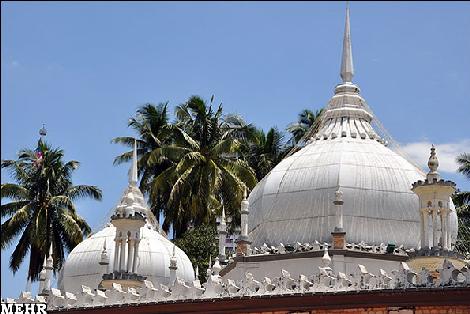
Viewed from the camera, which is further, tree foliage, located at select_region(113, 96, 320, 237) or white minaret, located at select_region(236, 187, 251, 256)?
tree foliage, located at select_region(113, 96, 320, 237)

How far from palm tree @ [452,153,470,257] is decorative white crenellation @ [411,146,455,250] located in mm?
13056

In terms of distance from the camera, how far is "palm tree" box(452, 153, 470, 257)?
155 ft

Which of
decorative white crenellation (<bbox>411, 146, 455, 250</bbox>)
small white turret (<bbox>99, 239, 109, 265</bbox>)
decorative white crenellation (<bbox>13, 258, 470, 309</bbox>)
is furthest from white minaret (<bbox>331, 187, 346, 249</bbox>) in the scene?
small white turret (<bbox>99, 239, 109, 265</bbox>)

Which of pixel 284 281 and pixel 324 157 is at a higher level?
pixel 324 157

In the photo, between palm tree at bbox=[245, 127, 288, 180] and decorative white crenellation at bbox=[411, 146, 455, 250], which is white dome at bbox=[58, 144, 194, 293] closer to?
decorative white crenellation at bbox=[411, 146, 455, 250]

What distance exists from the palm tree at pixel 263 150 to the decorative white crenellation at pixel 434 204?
83.5 ft

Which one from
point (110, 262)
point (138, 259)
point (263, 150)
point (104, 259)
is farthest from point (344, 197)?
point (263, 150)

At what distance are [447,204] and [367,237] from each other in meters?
3.93

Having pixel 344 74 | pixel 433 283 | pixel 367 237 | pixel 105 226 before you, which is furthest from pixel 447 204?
pixel 105 226

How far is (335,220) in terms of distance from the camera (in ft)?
119

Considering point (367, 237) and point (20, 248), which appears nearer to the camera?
point (367, 237)

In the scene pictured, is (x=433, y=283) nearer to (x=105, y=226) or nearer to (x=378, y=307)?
(x=378, y=307)

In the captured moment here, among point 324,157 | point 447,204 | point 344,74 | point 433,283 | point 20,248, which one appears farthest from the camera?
point 20,248

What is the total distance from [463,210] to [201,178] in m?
12.3
